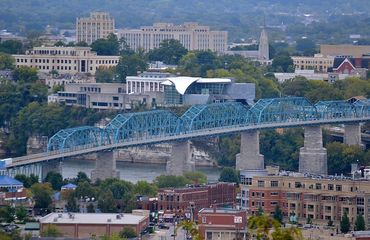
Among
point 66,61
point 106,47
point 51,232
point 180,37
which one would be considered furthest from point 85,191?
point 180,37

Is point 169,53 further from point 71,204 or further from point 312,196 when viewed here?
point 71,204

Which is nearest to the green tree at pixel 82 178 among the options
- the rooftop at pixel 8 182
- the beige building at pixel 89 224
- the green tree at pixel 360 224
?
the rooftop at pixel 8 182

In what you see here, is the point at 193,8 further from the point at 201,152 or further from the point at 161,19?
the point at 201,152

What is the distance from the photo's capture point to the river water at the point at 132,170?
49334 mm

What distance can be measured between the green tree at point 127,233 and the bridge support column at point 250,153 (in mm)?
15322

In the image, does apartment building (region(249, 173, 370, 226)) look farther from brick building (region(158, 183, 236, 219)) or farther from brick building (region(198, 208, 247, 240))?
brick building (region(198, 208, 247, 240))

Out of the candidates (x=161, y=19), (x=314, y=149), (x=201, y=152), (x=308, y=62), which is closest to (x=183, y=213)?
(x=314, y=149)

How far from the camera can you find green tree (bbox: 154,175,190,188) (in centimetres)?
4394

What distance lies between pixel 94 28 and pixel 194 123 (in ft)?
115

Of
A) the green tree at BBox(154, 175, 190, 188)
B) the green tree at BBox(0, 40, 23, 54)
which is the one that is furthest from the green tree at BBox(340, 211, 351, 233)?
the green tree at BBox(0, 40, 23, 54)

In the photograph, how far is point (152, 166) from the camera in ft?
183

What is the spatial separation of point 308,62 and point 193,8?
65205mm

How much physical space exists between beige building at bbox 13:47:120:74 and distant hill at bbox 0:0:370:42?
3264 centimetres

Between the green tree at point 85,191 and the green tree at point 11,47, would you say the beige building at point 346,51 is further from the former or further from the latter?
the green tree at point 85,191
